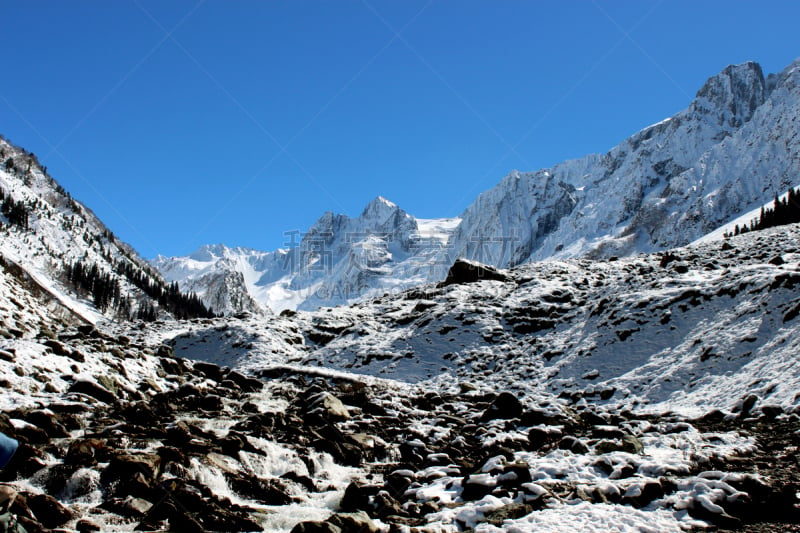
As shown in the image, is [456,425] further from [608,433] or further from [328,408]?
[608,433]

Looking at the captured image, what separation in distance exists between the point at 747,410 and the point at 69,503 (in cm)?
1676

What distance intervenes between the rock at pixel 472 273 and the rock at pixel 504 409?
29265 millimetres

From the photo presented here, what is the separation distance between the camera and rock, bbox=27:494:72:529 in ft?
23.2

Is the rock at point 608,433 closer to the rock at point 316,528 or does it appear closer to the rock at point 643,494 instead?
the rock at point 643,494

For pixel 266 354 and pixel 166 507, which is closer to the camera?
pixel 166 507

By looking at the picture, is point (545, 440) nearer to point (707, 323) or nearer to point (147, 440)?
point (147, 440)

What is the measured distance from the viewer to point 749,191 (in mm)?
198250

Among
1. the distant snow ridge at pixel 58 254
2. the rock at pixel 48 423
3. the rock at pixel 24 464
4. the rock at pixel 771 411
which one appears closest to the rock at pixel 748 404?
the rock at pixel 771 411

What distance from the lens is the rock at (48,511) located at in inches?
279

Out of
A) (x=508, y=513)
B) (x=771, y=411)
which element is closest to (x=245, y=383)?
(x=508, y=513)

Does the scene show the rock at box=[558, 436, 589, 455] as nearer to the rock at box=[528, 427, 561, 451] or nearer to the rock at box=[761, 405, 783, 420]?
the rock at box=[528, 427, 561, 451]

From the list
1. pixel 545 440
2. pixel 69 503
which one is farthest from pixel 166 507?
pixel 545 440

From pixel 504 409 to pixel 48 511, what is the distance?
14.4 metres

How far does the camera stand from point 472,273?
48.9 m
